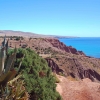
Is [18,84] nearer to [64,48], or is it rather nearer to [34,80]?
[34,80]

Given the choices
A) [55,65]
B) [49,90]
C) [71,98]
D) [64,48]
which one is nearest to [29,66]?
[49,90]

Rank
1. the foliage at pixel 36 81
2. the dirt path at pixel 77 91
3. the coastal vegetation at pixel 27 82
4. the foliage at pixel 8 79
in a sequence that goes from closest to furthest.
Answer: the foliage at pixel 8 79 → the coastal vegetation at pixel 27 82 → the foliage at pixel 36 81 → the dirt path at pixel 77 91


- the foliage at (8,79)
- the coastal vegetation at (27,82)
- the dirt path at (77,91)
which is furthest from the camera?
the dirt path at (77,91)

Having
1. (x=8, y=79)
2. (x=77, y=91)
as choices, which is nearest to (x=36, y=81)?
(x=77, y=91)

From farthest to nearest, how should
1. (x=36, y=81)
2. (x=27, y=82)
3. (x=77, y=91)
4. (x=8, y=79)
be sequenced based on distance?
(x=77, y=91)
(x=36, y=81)
(x=27, y=82)
(x=8, y=79)

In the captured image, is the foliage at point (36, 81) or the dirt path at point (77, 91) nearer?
the foliage at point (36, 81)

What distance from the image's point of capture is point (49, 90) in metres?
12.4

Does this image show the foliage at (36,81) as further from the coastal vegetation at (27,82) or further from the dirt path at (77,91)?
the dirt path at (77,91)

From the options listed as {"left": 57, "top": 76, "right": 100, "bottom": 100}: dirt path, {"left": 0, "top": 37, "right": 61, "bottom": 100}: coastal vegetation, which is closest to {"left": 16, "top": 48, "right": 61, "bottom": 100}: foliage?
{"left": 0, "top": 37, "right": 61, "bottom": 100}: coastal vegetation

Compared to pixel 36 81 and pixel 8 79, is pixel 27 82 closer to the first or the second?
pixel 36 81

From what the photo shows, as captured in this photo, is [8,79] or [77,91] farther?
[77,91]

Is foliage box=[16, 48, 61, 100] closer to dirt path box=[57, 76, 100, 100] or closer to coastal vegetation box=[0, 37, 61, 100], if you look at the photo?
coastal vegetation box=[0, 37, 61, 100]

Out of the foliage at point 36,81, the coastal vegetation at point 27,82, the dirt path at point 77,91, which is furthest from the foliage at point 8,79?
the dirt path at point 77,91

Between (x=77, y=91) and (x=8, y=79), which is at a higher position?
(x=8, y=79)
